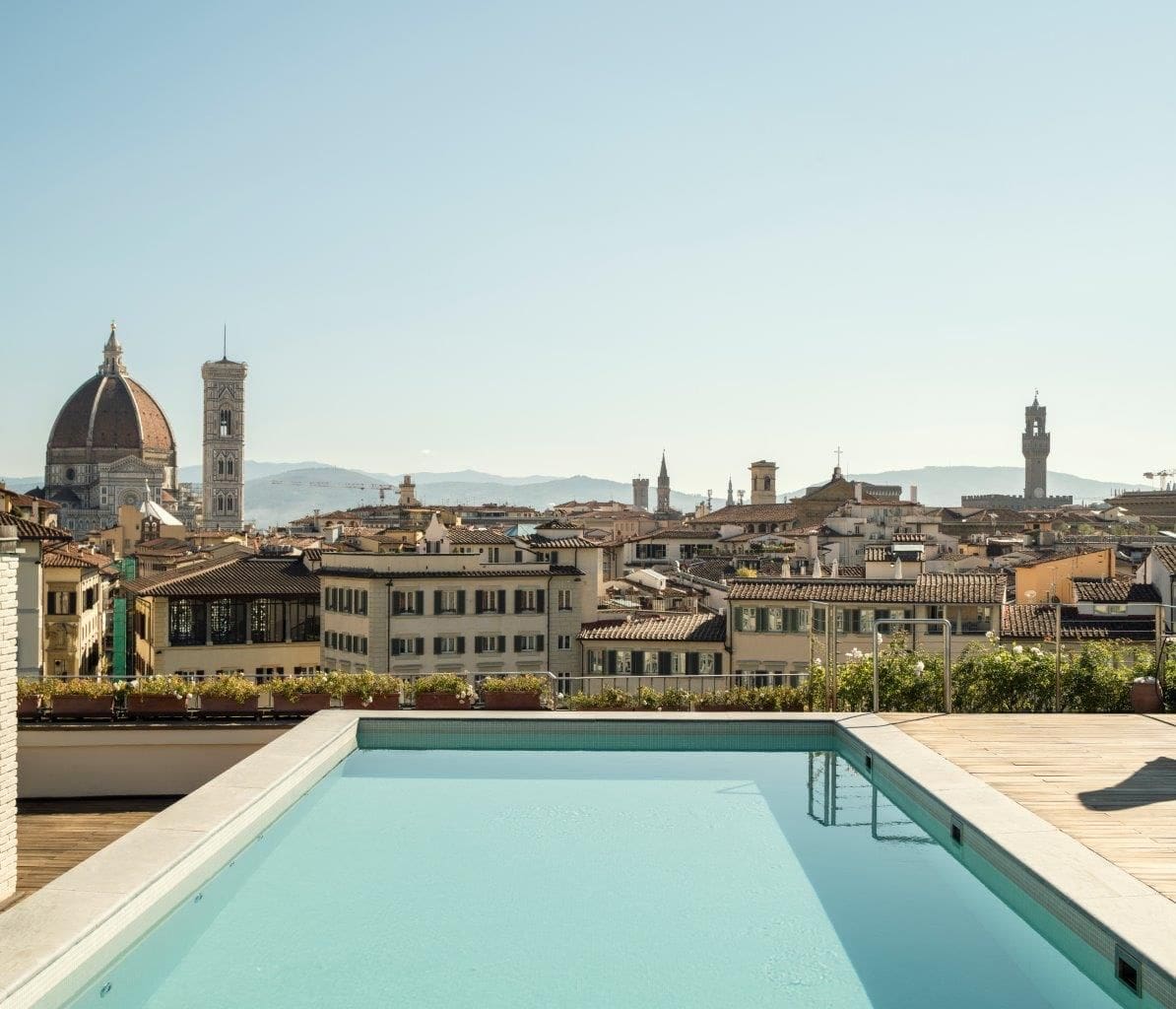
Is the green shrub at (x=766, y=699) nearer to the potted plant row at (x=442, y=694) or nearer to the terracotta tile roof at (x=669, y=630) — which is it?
the potted plant row at (x=442, y=694)

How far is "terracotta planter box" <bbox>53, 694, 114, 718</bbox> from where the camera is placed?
1603 cm

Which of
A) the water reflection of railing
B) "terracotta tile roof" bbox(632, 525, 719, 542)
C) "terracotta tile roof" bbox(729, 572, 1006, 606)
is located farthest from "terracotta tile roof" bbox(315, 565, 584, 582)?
"terracotta tile roof" bbox(632, 525, 719, 542)

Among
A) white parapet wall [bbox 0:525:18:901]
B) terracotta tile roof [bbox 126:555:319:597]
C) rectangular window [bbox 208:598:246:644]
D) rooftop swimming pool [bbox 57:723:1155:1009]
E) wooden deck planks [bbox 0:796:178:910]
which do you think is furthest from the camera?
rectangular window [bbox 208:598:246:644]

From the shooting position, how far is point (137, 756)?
15.8 m

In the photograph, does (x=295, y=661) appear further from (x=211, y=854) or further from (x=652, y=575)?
(x=211, y=854)

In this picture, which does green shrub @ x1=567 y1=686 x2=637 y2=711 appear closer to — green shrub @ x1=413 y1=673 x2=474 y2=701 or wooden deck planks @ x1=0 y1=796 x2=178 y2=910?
green shrub @ x1=413 y1=673 x2=474 y2=701

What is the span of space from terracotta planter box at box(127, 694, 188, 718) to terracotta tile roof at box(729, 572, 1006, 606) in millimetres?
17812

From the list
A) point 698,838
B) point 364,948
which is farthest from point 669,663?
point 364,948

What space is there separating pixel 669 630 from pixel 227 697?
1982 cm

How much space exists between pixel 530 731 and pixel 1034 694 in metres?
5.87

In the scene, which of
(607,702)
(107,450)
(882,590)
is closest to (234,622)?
(882,590)

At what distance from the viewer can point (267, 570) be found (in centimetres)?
3994

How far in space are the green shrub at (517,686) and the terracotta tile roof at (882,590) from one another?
15767 millimetres

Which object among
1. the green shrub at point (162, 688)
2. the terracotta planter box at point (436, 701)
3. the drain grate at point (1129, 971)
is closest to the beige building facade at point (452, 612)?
the green shrub at point (162, 688)
